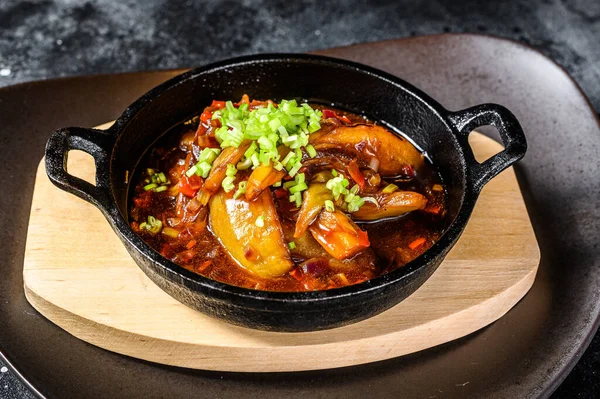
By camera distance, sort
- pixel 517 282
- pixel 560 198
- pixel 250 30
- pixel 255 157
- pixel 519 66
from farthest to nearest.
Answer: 1. pixel 250 30
2. pixel 519 66
3. pixel 560 198
4. pixel 517 282
5. pixel 255 157

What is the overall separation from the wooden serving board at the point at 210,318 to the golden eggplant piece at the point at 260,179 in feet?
1.87

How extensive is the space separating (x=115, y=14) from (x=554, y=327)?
4069 mm

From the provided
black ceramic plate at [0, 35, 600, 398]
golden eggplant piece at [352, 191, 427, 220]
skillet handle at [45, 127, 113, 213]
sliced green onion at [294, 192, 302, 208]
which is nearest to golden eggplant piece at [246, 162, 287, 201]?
sliced green onion at [294, 192, 302, 208]

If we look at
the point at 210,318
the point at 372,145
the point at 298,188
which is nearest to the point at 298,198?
the point at 298,188

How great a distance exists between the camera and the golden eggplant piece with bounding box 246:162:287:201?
2.66 m

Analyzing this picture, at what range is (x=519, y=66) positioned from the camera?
416 cm

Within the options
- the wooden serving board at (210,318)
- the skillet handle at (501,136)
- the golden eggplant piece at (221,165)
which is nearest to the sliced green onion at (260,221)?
the golden eggplant piece at (221,165)

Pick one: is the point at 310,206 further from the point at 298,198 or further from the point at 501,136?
the point at 501,136

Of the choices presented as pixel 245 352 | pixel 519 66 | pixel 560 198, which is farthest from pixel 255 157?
→ pixel 519 66

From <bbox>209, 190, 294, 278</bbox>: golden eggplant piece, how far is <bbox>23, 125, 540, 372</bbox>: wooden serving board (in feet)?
0.98

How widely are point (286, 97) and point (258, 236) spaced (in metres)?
1.09

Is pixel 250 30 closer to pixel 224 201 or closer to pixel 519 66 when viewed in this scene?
pixel 519 66

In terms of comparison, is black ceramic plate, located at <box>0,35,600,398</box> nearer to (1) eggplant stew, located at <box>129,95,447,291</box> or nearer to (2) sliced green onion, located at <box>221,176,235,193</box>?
(1) eggplant stew, located at <box>129,95,447,291</box>

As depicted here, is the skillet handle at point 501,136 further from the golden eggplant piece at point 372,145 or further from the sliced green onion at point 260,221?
the sliced green onion at point 260,221
